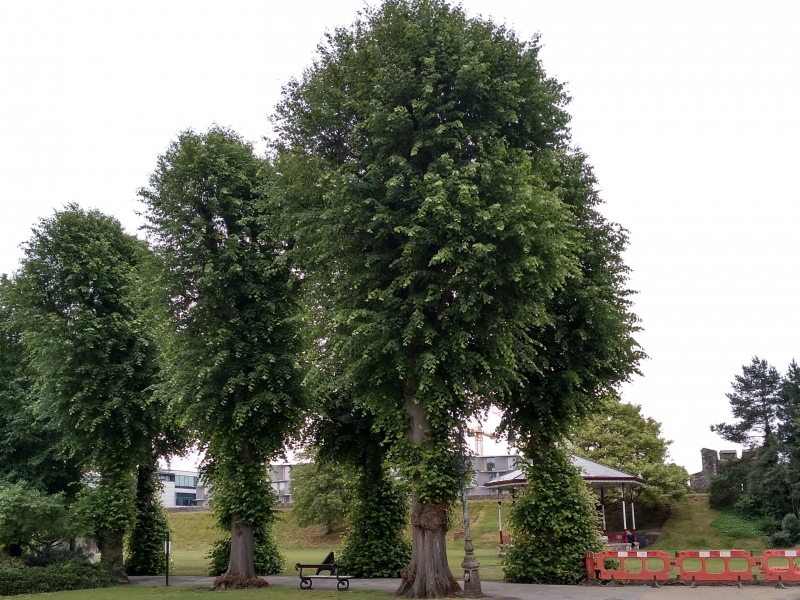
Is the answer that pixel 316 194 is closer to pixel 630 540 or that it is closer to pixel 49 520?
pixel 49 520

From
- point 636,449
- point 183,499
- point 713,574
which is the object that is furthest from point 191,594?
point 183,499

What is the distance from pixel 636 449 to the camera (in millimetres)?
46688

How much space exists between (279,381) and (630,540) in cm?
2081

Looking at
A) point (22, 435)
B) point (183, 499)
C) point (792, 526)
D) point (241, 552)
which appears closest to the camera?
point (241, 552)

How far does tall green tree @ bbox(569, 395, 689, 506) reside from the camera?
4297 cm

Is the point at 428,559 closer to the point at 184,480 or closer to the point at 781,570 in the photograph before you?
the point at 781,570

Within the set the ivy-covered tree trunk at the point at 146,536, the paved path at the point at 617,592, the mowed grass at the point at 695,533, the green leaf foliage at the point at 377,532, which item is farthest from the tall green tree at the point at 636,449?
the ivy-covered tree trunk at the point at 146,536

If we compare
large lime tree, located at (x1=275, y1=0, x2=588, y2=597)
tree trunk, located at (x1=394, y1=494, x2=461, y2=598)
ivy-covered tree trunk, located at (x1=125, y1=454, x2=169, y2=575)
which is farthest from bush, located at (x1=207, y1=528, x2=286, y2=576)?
large lime tree, located at (x1=275, y1=0, x2=588, y2=597)

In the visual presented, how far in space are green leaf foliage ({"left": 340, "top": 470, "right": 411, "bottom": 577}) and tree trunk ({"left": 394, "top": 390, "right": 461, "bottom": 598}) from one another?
23.4ft

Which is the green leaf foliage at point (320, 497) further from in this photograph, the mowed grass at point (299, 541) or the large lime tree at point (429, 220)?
the large lime tree at point (429, 220)

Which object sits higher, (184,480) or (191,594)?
(184,480)

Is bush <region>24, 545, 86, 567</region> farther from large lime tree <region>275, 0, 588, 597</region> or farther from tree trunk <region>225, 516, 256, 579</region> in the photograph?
large lime tree <region>275, 0, 588, 597</region>

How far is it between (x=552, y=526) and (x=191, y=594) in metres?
11.0

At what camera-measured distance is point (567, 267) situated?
17.4m
